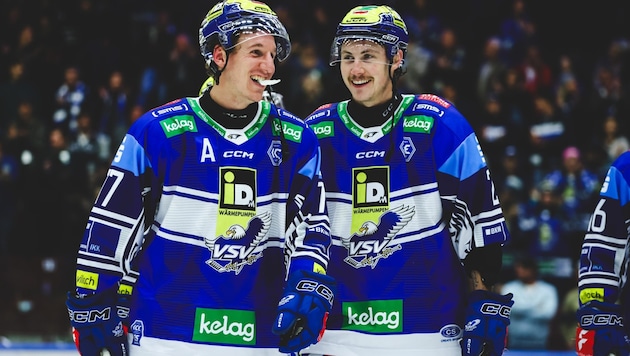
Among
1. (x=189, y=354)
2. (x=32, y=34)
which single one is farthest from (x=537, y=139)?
(x=189, y=354)

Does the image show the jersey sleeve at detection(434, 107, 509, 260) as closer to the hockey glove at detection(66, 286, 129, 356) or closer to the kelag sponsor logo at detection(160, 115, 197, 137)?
the kelag sponsor logo at detection(160, 115, 197, 137)

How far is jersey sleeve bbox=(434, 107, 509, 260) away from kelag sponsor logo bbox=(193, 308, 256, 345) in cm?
107

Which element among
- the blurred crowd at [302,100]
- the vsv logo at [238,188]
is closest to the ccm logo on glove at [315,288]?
the vsv logo at [238,188]

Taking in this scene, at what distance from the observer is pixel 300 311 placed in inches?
170

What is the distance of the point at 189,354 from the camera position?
4344 mm

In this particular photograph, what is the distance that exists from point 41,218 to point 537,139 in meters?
5.76

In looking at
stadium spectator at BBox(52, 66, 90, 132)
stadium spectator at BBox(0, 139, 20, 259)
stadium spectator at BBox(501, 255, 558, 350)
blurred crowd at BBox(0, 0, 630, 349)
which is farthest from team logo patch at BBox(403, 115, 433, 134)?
stadium spectator at BBox(52, 66, 90, 132)

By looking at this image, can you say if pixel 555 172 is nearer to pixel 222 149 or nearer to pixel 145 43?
pixel 145 43

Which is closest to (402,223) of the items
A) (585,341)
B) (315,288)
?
(315,288)

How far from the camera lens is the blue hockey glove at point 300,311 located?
430 cm

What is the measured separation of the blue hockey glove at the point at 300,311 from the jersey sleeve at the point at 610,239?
126cm

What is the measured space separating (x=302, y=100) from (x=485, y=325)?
831 cm

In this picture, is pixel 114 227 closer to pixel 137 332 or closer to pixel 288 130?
pixel 137 332

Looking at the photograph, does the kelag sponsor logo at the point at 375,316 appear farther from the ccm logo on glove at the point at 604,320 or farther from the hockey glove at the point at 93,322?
the hockey glove at the point at 93,322
